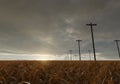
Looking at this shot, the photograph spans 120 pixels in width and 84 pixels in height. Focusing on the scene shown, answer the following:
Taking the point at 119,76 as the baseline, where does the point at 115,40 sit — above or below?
above

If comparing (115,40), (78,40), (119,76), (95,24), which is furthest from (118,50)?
(119,76)

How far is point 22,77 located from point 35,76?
→ 0.26 m

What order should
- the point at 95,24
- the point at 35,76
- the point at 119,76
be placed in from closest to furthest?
the point at 35,76 < the point at 119,76 < the point at 95,24

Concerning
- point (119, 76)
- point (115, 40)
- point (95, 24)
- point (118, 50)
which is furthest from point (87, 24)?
point (119, 76)

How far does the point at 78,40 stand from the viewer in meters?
100

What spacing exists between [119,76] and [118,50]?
3645 inches

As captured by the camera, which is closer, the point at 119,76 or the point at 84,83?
the point at 84,83

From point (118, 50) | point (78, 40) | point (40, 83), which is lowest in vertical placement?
point (40, 83)

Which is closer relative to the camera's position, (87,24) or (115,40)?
(87,24)

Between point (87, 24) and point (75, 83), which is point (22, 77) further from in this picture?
point (87, 24)

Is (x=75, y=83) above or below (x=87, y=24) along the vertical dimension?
below

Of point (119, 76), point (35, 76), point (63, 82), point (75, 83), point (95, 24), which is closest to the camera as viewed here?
point (63, 82)

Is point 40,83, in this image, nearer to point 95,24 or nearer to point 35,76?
point 35,76

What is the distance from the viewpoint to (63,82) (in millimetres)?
2084
